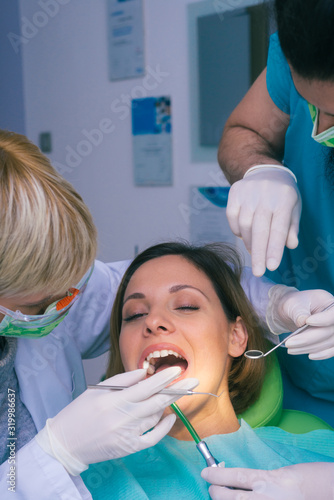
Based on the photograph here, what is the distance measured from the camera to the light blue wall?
3416mm

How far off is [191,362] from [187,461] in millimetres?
257


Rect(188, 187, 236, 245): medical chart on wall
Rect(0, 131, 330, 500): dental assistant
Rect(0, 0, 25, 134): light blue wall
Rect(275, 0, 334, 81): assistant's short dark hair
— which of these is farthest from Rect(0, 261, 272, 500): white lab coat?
Rect(0, 0, 25, 134): light blue wall

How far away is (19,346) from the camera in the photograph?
1.38 meters

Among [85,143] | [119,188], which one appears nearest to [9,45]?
[85,143]

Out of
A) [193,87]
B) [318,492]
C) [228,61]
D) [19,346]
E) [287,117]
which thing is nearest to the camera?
[318,492]

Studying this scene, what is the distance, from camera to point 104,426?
1.06 meters

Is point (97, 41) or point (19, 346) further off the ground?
point (97, 41)

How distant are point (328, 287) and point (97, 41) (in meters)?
2.57

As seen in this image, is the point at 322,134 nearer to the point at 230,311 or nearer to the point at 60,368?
the point at 230,311

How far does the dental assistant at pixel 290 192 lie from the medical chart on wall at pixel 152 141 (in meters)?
1.39

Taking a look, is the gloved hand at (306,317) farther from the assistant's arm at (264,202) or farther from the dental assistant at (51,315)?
the dental assistant at (51,315)

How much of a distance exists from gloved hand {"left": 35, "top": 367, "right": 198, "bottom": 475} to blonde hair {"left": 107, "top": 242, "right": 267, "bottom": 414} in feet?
1.53

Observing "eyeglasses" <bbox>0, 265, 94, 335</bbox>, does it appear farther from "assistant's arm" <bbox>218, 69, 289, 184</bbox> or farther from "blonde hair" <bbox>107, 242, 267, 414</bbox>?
"assistant's arm" <bbox>218, 69, 289, 184</bbox>

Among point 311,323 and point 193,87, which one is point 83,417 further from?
point 193,87
